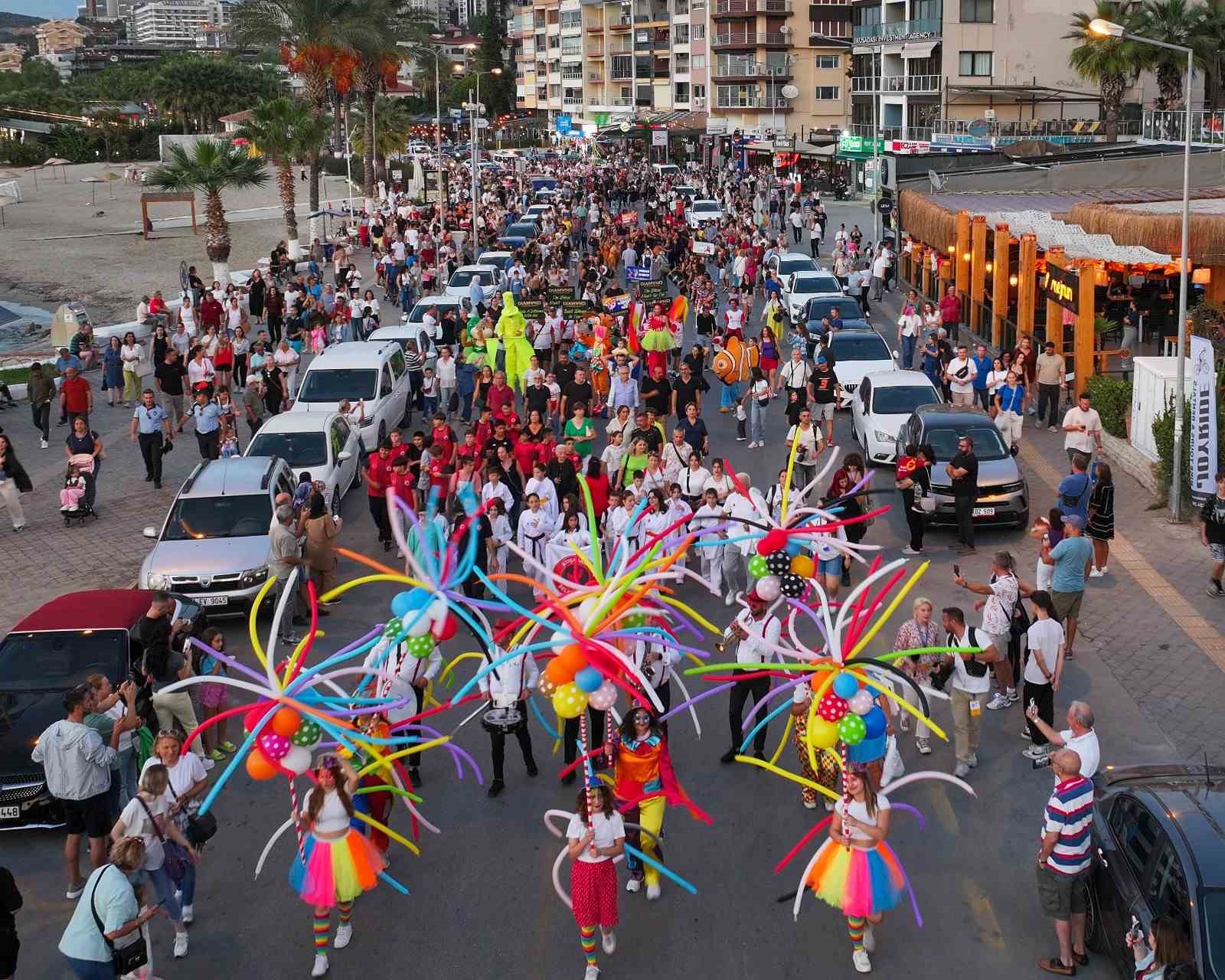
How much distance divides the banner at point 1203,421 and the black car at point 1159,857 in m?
9.54

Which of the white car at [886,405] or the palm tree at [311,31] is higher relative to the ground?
the palm tree at [311,31]

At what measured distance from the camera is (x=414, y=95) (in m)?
142

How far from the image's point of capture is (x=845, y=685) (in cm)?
902

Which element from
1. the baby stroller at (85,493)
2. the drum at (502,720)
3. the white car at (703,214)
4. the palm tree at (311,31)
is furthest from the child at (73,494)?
the palm tree at (311,31)

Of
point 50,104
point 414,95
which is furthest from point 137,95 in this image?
point 414,95

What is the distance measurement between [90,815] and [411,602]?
2.77 metres

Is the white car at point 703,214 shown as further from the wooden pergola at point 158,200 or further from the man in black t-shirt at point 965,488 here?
the man in black t-shirt at point 965,488

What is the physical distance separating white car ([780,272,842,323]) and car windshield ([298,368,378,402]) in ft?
39.9

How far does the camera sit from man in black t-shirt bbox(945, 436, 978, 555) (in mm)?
16578

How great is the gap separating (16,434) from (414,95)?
124325 mm

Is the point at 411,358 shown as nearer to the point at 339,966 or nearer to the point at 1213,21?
the point at 339,966

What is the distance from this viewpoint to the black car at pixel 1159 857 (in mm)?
7023

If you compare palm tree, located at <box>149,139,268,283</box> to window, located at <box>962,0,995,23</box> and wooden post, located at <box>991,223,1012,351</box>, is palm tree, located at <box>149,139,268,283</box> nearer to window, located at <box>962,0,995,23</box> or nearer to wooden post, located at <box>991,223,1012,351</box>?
wooden post, located at <box>991,223,1012,351</box>

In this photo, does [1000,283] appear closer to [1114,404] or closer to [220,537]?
[1114,404]
